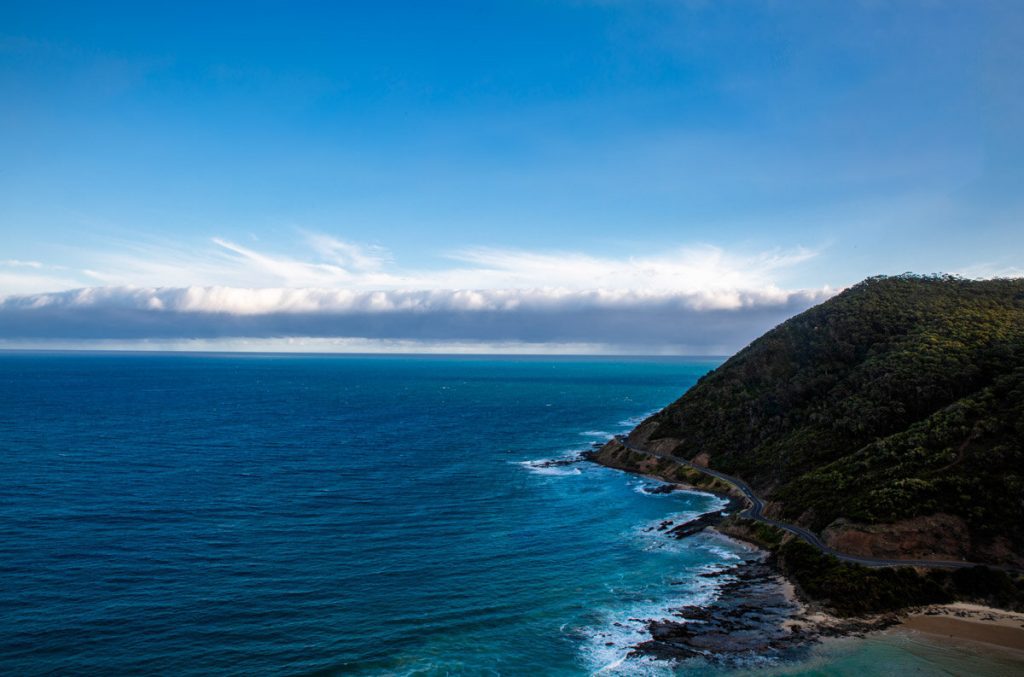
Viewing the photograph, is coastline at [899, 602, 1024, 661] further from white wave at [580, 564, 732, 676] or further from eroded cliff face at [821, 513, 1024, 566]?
white wave at [580, 564, 732, 676]

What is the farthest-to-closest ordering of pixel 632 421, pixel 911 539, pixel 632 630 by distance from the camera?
pixel 632 421 < pixel 911 539 < pixel 632 630

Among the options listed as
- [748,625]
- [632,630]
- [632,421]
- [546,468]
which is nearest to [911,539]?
[748,625]

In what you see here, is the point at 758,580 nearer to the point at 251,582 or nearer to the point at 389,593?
the point at 389,593

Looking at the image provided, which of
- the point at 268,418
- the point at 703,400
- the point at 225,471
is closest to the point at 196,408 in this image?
the point at 268,418

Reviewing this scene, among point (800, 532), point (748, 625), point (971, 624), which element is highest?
point (800, 532)

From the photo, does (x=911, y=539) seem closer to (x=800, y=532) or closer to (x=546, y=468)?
(x=800, y=532)

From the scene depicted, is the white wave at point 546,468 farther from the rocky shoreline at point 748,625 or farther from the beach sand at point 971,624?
the beach sand at point 971,624

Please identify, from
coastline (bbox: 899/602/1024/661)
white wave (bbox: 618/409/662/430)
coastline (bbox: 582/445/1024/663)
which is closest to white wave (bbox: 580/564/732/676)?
coastline (bbox: 582/445/1024/663)
